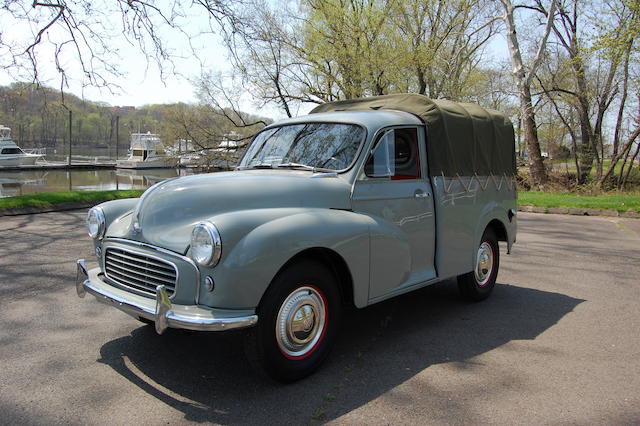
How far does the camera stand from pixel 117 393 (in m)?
3.16

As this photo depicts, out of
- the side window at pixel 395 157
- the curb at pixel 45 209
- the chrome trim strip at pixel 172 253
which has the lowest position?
the curb at pixel 45 209

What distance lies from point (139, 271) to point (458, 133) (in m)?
3.48

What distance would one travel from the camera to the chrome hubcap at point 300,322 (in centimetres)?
326

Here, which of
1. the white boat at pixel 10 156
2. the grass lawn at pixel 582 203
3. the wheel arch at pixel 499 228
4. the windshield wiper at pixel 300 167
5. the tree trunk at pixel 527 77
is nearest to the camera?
the windshield wiper at pixel 300 167

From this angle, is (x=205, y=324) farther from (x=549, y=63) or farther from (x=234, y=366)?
(x=549, y=63)

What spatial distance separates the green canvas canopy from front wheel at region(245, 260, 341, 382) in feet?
6.27

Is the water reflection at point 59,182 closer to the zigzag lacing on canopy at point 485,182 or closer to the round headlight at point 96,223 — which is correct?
the zigzag lacing on canopy at point 485,182

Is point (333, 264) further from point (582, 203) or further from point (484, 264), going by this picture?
point (582, 203)

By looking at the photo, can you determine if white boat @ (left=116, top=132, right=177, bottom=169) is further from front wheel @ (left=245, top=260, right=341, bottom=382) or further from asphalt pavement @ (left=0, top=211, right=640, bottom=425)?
front wheel @ (left=245, top=260, right=341, bottom=382)

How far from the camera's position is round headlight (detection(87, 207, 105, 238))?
3.99 m

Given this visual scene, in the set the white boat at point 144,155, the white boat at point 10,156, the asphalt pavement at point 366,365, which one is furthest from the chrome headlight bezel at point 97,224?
the white boat at point 144,155

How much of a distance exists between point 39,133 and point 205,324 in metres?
123

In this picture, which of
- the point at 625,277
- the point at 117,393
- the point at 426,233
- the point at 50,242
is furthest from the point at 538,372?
the point at 50,242

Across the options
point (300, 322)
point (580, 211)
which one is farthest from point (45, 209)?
point (580, 211)
